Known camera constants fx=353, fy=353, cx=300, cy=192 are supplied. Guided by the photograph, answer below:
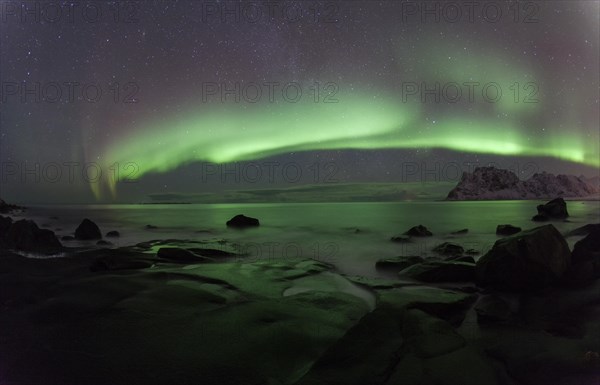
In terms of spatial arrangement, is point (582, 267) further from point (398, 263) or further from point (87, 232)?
point (87, 232)

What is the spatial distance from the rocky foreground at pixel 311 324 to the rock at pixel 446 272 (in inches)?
1.5

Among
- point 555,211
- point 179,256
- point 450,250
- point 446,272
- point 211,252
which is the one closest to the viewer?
point 446,272

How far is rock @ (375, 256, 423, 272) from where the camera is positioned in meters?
15.2

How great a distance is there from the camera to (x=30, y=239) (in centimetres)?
1811

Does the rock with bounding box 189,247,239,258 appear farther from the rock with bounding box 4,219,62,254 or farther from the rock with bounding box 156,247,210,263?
the rock with bounding box 4,219,62,254

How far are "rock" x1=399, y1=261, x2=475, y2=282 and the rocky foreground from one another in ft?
0.13

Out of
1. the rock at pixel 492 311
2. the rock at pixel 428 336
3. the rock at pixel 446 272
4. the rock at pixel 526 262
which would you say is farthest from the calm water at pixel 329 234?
the rock at pixel 428 336

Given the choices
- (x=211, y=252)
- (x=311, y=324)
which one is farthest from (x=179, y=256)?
(x=311, y=324)

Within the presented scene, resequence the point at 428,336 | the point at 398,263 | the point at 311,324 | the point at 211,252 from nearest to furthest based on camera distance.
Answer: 1. the point at 428,336
2. the point at 311,324
3. the point at 398,263
4. the point at 211,252

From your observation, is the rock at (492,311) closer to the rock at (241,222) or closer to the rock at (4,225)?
the rock at (4,225)

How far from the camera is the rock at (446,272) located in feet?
40.3

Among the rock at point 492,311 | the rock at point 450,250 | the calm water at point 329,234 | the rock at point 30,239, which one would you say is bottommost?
the calm water at point 329,234

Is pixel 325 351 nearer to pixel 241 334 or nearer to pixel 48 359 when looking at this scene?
pixel 241 334

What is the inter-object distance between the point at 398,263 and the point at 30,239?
1836cm
